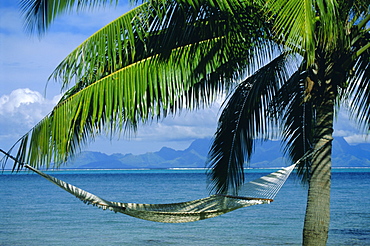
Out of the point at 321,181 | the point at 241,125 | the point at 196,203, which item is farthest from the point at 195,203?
the point at 241,125

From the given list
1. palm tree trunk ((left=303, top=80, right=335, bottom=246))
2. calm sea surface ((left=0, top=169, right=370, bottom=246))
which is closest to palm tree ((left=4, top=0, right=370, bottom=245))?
palm tree trunk ((left=303, top=80, right=335, bottom=246))

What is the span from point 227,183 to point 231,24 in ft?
5.16

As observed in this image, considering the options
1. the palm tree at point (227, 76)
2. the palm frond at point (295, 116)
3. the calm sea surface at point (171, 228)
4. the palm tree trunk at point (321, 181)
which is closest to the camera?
the palm tree at point (227, 76)

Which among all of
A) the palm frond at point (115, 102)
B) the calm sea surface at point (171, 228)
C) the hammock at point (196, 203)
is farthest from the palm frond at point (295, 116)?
the calm sea surface at point (171, 228)

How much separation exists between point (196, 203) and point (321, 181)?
91 cm

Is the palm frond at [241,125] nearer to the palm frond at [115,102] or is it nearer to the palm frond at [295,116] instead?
the palm frond at [295,116]

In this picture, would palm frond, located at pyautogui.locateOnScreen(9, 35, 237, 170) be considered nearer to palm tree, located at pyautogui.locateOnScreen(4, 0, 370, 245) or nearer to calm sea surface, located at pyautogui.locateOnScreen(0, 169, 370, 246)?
palm tree, located at pyautogui.locateOnScreen(4, 0, 370, 245)

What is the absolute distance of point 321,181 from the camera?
12.1 feet

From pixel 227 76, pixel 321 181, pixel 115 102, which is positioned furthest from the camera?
pixel 227 76

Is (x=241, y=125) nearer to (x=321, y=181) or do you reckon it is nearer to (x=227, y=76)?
(x=227, y=76)

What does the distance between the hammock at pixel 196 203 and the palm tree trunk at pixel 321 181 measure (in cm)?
24

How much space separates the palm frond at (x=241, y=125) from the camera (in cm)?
435

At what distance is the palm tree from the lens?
9.99 ft

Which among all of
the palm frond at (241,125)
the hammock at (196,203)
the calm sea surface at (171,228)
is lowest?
the calm sea surface at (171,228)
